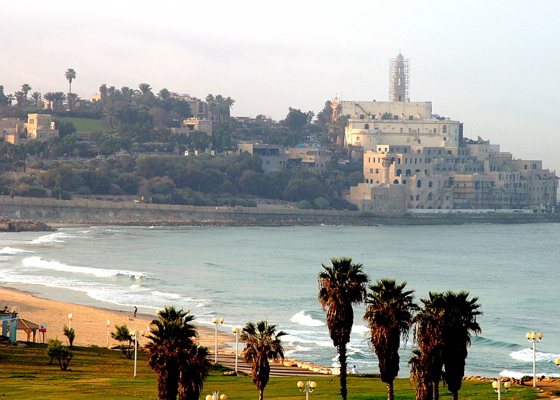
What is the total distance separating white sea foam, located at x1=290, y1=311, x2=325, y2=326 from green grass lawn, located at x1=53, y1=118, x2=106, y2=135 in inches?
4946

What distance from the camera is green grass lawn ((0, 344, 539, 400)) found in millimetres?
27344

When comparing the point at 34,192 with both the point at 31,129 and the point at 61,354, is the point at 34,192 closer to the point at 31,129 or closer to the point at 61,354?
the point at 31,129

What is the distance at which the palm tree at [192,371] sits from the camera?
2173cm

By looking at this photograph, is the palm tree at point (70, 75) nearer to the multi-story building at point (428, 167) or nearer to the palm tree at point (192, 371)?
the multi-story building at point (428, 167)

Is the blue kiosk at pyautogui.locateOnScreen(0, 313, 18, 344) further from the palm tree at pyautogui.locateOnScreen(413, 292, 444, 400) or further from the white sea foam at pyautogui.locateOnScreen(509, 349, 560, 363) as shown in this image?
the white sea foam at pyautogui.locateOnScreen(509, 349, 560, 363)

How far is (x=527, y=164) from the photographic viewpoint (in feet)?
544

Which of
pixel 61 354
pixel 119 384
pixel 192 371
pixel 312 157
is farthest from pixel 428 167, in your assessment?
pixel 192 371

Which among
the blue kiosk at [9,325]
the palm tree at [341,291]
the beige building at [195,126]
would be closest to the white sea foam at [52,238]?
the blue kiosk at [9,325]

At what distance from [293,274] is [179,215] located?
59336mm

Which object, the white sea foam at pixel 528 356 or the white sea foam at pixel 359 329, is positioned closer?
the white sea foam at pixel 528 356

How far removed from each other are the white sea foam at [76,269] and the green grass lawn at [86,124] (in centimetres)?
9722

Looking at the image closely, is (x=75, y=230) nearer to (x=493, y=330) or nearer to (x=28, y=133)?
(x=28, y=133)

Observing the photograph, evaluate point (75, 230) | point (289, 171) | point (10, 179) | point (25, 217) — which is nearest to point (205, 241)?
point (75, 230)

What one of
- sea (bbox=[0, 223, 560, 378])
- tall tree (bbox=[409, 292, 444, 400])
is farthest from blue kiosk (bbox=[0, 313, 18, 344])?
tall tree (bbox=[409, 292, 444, 400])
